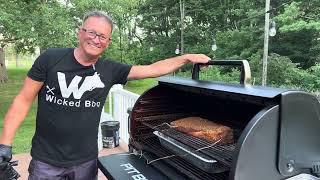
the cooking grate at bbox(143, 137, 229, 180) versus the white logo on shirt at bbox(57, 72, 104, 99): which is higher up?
the white logo on shirt at bbox(57, 72, 104, 99)

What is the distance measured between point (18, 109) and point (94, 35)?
60 cm

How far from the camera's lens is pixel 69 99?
1999 mm

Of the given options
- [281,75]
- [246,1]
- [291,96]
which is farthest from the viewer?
[246,1]

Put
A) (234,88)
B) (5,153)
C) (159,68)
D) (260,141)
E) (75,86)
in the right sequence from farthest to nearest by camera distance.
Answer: (159,68) < (75,86) < (5,153) < (234,88) < (260,141)

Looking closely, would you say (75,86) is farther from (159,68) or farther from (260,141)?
(260,141)

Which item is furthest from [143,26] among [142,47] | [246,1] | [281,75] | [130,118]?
[130,118]

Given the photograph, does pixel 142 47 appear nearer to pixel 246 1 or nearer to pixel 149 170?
pixel 246 1

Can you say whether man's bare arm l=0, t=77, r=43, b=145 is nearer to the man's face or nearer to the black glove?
the black glove

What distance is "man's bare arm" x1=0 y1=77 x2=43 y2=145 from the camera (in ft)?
6.57

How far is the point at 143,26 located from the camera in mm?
28328

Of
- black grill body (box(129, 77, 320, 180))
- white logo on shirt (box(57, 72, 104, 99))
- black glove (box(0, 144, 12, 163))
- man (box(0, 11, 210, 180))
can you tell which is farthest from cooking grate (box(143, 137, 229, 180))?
black glove (box(0, 144, 12, 163))

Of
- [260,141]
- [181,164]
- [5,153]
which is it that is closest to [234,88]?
[260,141]

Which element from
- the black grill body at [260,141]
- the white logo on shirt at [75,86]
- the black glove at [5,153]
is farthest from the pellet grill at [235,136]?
the black glove at [5,153]

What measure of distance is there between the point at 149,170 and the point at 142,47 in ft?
85.9
